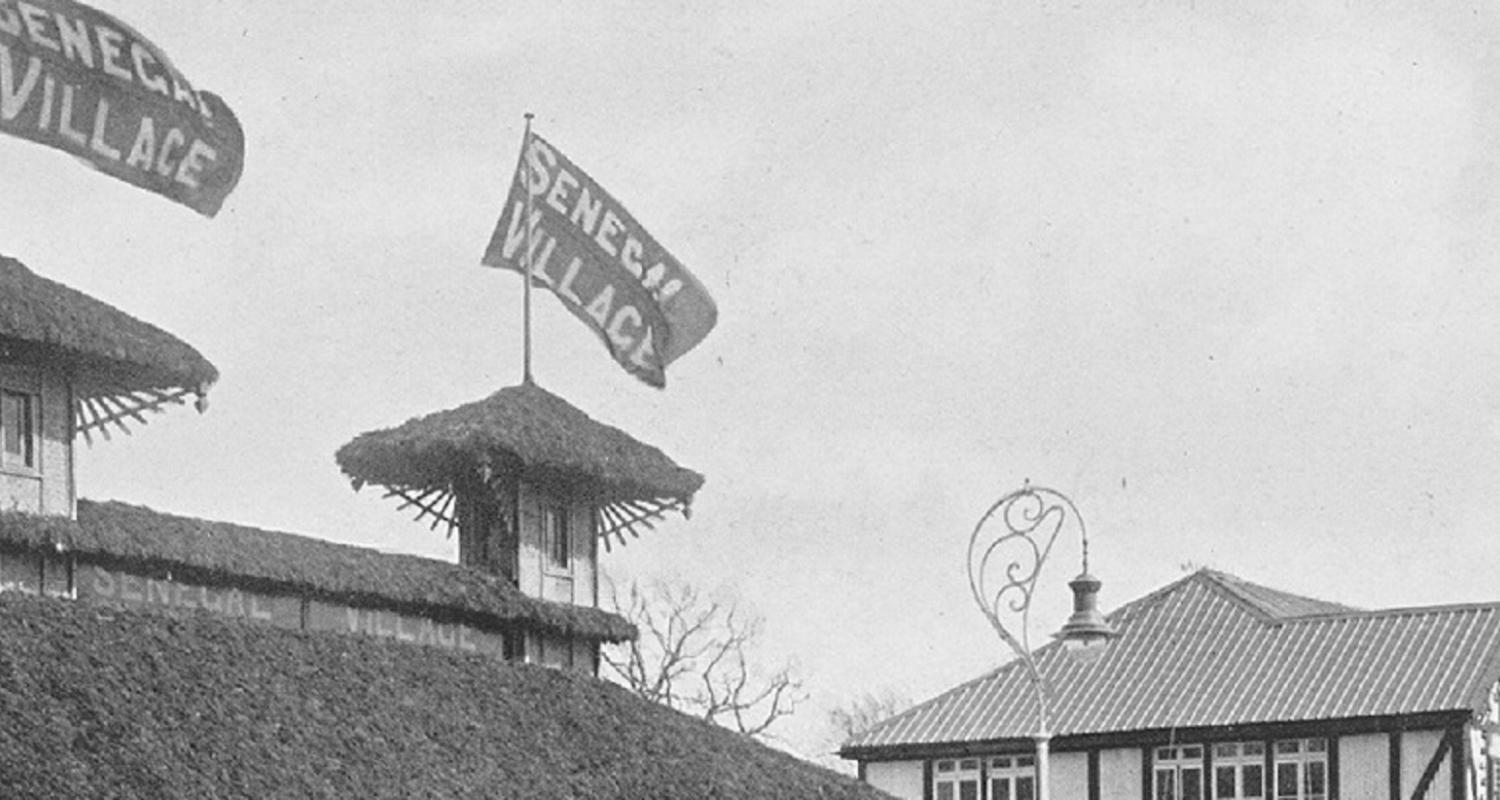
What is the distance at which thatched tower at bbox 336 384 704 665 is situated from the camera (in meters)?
35.5

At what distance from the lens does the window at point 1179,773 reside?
4888 cm

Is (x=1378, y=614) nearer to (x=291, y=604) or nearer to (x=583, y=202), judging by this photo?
(x=583, y=202)

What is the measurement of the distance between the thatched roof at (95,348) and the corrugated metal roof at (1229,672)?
23864mm

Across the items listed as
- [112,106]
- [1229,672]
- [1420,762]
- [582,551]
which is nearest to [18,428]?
[112,106]

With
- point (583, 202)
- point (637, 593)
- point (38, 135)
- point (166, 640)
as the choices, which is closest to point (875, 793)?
point (583, 202)

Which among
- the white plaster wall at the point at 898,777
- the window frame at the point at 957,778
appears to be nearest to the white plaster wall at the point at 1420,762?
the window frame at the point at 957,778

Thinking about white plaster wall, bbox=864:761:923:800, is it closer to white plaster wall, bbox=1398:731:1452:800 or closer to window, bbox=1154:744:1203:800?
window, bbox=1154:744:1203:800

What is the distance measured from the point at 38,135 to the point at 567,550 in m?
10.9

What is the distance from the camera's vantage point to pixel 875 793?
36.3 metres

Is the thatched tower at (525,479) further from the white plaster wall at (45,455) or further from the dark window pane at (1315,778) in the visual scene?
the dark window pane at (1315,778)

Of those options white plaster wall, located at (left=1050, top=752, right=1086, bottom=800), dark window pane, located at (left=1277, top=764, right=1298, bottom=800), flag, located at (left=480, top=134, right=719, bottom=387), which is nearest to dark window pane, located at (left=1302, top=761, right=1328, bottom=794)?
dark window pane, located at (left=1277, top=764, right=1298, bottom=800)

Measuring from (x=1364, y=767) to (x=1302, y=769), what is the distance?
112 cm

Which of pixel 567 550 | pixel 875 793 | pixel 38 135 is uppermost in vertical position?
pixel 38 135

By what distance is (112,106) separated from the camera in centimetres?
2862
